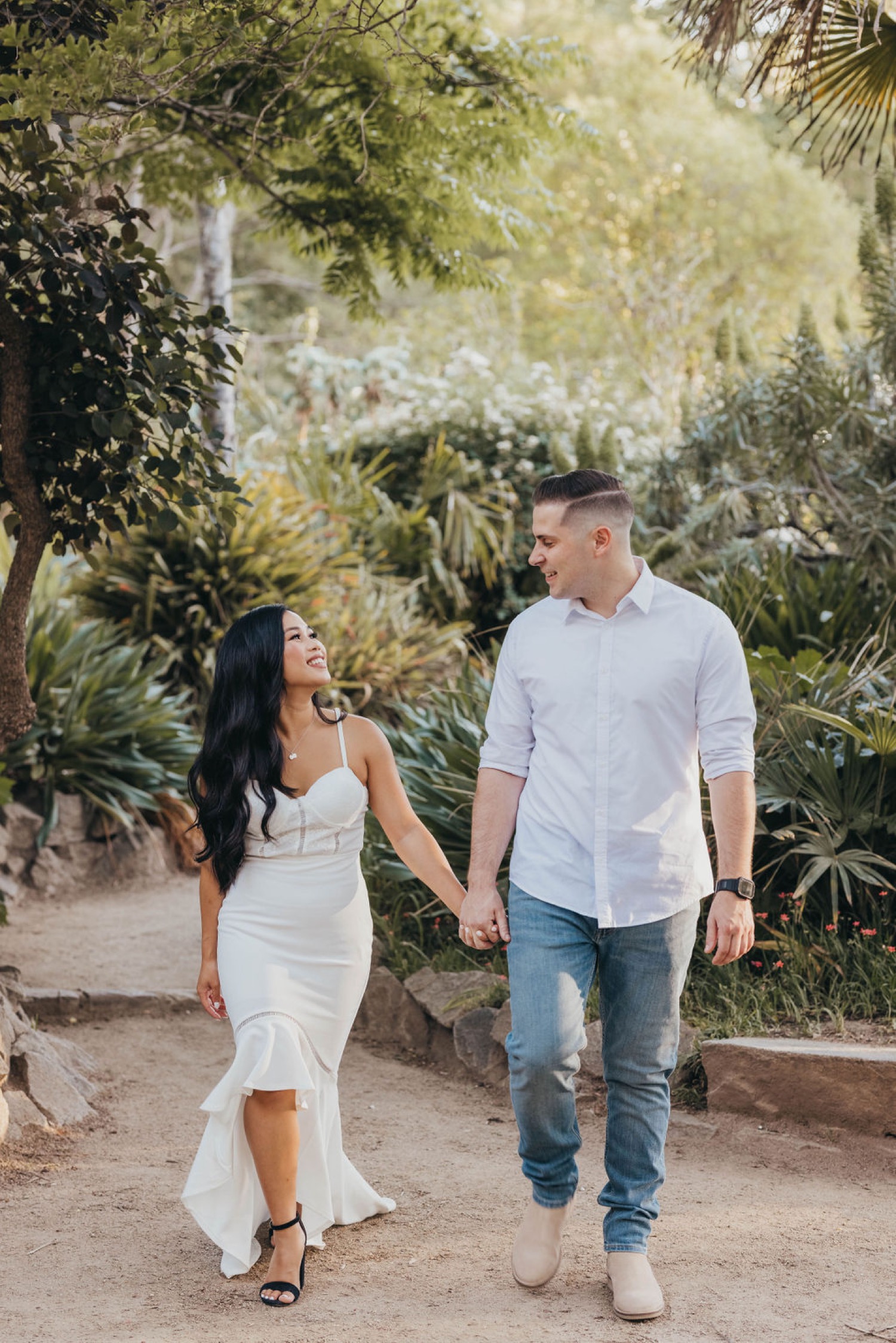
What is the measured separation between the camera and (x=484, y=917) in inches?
130

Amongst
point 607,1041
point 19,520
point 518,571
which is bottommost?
point 607,1041

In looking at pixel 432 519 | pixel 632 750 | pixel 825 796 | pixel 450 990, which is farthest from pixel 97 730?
pixel 632 750

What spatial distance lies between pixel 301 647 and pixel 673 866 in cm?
119

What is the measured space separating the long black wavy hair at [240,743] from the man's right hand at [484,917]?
0.60 metres

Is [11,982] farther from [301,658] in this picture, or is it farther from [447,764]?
[301,658]

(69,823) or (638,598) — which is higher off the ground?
(638,598)

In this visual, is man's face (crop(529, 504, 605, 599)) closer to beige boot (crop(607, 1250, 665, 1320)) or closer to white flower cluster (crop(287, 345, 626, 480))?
beige boot (crop(607, 1250, 665, 1320))

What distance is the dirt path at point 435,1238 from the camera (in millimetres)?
3168

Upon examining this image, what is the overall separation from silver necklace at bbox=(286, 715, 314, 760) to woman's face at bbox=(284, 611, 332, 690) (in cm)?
10

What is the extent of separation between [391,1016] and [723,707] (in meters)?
3.29

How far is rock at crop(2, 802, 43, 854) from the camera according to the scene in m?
8.48

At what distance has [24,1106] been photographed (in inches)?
184

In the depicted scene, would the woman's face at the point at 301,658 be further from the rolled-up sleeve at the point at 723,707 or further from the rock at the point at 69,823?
the rock at the point at 69,823

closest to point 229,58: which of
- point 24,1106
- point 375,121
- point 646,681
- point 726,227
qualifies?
point 375,121
